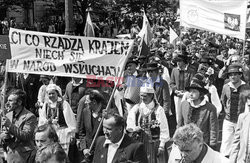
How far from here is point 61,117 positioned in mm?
6469

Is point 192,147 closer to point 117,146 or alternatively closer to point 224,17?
point 117,146

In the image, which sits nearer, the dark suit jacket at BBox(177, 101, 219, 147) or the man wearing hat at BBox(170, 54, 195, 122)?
the dark suit jacket at BBox(177, 101, 219, 147)

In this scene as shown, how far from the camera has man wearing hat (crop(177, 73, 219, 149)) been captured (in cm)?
650

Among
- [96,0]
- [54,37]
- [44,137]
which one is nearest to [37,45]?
[54,37]

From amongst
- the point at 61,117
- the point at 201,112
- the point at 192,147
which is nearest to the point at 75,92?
the point at 61,117

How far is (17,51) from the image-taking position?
718 cm

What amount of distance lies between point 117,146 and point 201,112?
80.5 inches

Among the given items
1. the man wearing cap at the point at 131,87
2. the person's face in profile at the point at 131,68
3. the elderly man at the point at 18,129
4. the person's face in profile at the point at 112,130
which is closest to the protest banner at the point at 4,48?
the elderly man at the point at 18,129

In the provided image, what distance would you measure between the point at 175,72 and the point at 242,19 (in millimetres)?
A: 1647

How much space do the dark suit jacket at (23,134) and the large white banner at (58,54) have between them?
4.55 feet

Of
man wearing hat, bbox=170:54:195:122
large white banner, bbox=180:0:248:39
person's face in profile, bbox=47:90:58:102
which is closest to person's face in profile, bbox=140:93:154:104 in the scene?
person's face in profile, bbox=47:90:58:102

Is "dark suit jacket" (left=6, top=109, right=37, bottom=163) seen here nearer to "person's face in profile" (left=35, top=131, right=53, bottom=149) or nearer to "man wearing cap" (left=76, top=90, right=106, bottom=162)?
"person's face in profile" (left=35, top=131, right=53, bottom=149)

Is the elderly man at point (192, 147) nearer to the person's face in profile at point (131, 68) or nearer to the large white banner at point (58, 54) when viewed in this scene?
the large white banner at point (58, 54)

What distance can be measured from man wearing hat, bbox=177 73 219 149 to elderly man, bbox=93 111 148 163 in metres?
1.91
